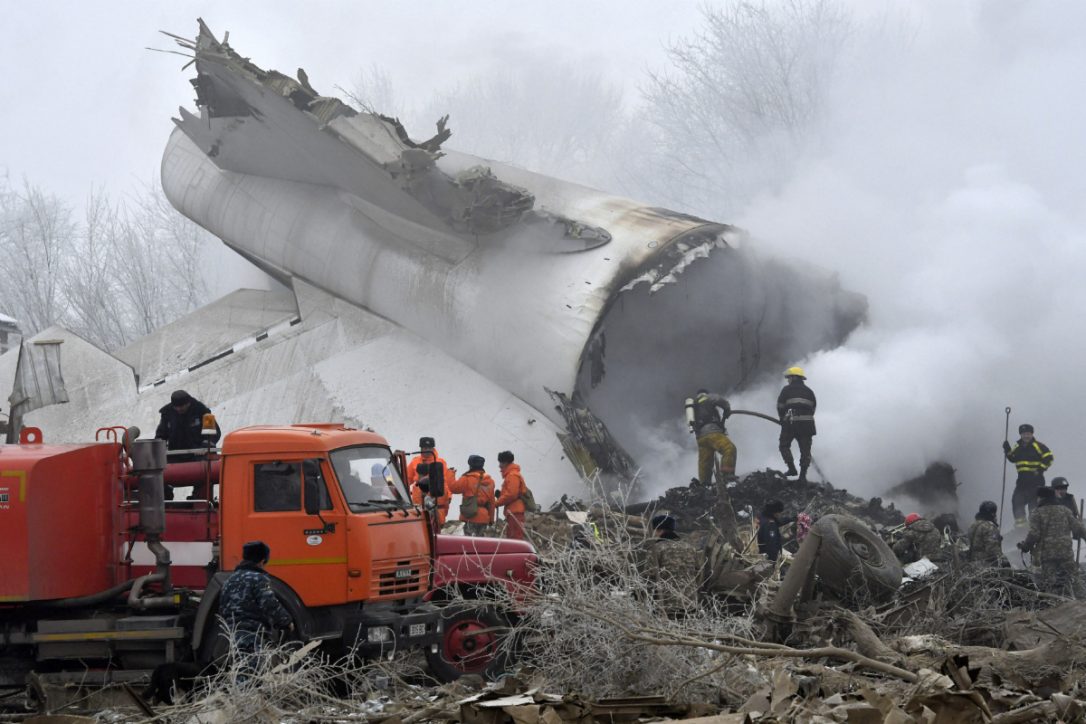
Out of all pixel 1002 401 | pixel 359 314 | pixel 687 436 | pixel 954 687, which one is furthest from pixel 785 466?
pixel 954 687

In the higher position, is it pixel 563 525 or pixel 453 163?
pixel 453 163

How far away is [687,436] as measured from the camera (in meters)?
16.9

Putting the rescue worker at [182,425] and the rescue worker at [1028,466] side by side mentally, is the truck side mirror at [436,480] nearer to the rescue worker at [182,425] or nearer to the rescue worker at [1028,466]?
the rescue worker at [182,425]

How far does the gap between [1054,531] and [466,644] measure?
615 centimetres

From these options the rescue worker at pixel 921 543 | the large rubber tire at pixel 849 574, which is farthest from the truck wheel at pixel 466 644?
the rescue worker at pixel 921 543

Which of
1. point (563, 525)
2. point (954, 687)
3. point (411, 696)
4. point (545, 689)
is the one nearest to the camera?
point (954, 687)

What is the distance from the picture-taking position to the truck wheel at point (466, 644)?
844 cm

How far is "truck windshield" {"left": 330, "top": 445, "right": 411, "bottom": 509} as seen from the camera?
27.5 ft

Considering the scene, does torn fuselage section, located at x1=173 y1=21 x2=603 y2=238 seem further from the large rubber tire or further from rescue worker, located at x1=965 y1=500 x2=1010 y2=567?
the large rubber tire

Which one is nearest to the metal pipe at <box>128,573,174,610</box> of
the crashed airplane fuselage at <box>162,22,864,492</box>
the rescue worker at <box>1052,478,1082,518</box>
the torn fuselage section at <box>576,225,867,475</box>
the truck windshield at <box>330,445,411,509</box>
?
the truck windshield at <box>330,445,411,509</box>

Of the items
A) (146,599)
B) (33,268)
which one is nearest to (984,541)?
(146,599)

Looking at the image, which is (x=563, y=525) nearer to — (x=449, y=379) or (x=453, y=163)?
(x=449, y=379)

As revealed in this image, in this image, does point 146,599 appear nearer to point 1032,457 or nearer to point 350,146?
point 350,146

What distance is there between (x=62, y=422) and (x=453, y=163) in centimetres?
714
